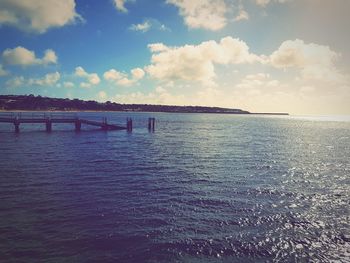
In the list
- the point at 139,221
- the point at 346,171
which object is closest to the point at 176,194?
the point at 139,221

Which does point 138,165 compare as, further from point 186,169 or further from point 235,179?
point 235,179

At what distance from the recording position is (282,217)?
56.0 feet

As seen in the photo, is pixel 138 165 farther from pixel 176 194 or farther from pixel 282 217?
pixel 282 217

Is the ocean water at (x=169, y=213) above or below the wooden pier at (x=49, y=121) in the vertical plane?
below

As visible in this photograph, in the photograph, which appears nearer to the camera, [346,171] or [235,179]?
[235,179]

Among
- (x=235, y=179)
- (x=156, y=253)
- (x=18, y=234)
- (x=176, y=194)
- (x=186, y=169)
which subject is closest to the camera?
(x=156, y=253)

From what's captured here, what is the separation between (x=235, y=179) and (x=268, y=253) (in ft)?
43.1

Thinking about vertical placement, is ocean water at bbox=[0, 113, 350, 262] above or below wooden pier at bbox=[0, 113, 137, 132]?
below

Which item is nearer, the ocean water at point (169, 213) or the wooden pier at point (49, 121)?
the ocean water at point (169, 213)

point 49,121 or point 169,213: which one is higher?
point 49,121

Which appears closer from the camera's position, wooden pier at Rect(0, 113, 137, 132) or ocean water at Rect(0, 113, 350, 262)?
ocean water at Rect(0, 113, 350, 262)

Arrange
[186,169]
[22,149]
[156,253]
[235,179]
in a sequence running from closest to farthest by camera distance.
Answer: [156,253] → [235,179] → [186,169] → [22,149]

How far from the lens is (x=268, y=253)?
42.3 ft

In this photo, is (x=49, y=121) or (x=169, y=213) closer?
(x=169, y=213)
